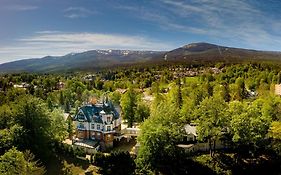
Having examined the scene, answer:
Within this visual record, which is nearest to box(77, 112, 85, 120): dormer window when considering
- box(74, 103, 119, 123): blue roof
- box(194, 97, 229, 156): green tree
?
box(74, 103, 119, 123): blue roof

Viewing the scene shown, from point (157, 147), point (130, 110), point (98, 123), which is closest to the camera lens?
point (157, 147)

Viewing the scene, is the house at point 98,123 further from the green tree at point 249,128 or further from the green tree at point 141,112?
the green tree at point 249,128

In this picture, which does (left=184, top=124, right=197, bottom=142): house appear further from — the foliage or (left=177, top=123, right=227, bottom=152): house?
the foliage

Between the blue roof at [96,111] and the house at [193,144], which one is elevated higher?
the blue roof at [96,111]

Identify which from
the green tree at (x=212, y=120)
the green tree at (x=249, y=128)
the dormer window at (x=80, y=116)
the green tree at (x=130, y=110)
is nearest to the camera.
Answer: the green tree at (x=212, y=120)

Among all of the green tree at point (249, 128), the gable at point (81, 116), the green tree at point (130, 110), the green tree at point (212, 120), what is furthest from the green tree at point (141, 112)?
the green tree at point (249, 128)

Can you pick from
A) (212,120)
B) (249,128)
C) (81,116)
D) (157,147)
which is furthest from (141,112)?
(249,128)

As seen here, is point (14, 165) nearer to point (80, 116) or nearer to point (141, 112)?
point (80, 116)

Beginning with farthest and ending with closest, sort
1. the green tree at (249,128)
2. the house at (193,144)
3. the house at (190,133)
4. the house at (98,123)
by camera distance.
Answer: the house at (98,123), the house at (190,133), the house at (193,144), the green tree at (249,128)
